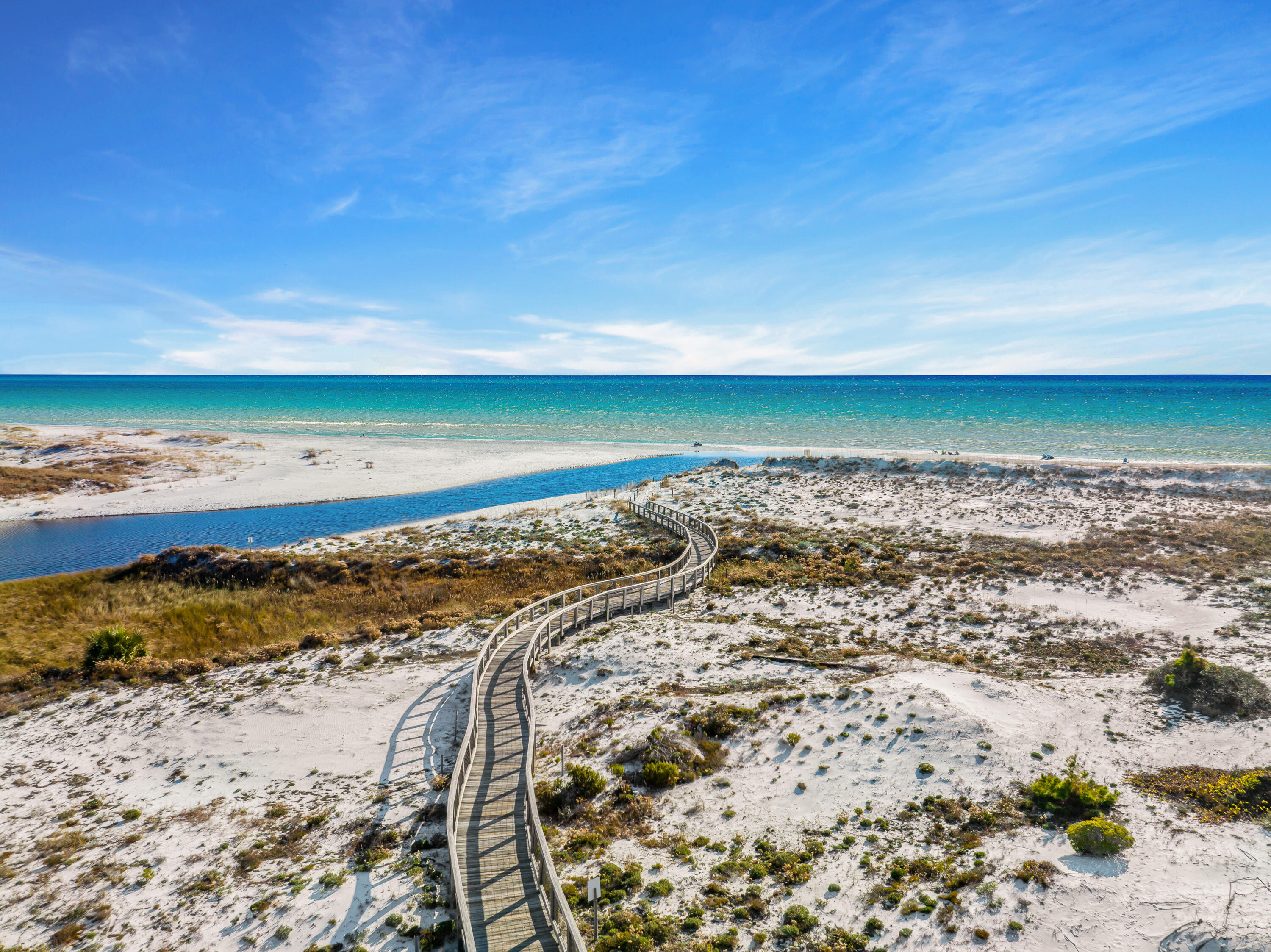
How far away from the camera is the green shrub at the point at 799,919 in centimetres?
1158

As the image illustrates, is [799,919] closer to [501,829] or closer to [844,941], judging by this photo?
[844,941]

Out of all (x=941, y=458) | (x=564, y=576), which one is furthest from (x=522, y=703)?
(x=941, y=458)

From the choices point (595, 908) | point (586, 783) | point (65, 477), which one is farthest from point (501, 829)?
point (65, 477)

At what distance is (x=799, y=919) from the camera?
1174cm

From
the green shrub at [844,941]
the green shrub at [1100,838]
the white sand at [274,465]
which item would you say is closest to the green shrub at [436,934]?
the green shrub at [844,941]

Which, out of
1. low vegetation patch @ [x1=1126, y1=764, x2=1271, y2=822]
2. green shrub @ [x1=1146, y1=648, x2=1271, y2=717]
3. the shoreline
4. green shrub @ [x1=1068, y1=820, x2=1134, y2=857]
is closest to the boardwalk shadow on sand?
green shrub @ [x1=1068, y1=820, x2=1134, y2=857]

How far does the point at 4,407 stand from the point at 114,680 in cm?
18623

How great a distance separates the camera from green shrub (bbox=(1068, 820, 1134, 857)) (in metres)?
12.5

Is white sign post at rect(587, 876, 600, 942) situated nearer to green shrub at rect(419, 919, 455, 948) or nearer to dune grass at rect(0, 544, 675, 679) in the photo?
green shrub at rect(419, 919, 455, 948)

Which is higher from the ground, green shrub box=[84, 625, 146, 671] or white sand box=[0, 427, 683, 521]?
white sand box=[0, 427, 683, 521]

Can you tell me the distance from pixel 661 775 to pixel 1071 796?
983 cm

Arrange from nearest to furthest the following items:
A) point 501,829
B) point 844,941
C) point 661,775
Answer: point 844,941 < point 501,829 < point 661,775

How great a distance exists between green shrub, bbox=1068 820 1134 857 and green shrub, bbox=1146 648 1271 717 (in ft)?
27.0

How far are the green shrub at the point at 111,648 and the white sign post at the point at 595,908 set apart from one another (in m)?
24.0
